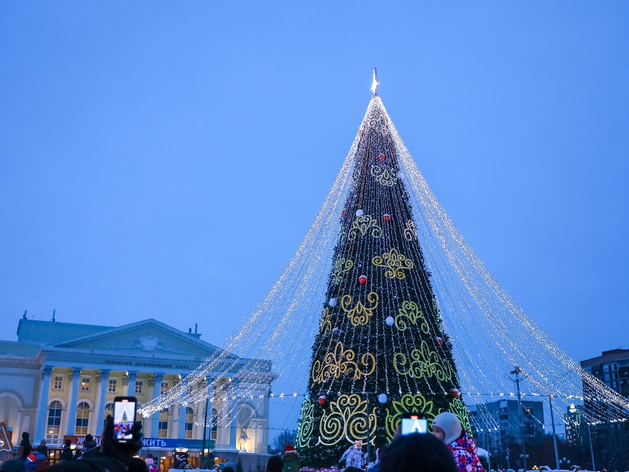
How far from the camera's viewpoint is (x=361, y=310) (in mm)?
18109

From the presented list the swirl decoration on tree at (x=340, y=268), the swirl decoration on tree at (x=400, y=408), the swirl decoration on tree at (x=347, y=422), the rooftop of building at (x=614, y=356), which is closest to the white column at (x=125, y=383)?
the swirl decoration on tree at (x=340, y=268)

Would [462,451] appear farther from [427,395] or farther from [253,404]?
[253,404]

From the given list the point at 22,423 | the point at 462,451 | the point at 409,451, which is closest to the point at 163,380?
the point at 22,423

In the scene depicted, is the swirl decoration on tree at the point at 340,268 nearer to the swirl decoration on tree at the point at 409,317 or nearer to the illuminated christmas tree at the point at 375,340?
the illuminated christmas tree at the point at 375,340

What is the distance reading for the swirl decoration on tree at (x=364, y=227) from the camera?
18875mm

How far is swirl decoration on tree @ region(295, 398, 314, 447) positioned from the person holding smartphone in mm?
11976

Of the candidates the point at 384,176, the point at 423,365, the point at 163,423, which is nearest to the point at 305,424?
the point at 423,365

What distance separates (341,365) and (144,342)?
116ft

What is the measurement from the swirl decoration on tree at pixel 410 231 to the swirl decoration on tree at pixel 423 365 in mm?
3118

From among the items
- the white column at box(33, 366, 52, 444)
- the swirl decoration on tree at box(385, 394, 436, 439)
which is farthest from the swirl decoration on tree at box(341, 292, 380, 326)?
the white column at box(33, 366, 52, 444)

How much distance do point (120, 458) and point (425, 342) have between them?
618 inches

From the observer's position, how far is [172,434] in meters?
48.9

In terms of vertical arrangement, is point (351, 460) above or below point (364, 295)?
below

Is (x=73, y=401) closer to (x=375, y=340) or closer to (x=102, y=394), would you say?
(x=102, y=394)
